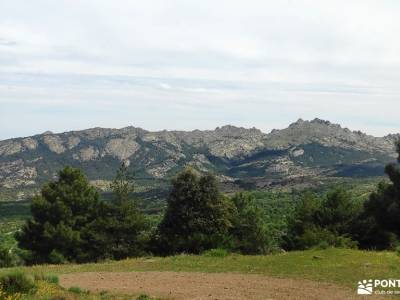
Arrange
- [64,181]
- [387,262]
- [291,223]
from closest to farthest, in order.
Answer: [387,262], [64,181], [291,223]

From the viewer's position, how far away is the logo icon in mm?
19281

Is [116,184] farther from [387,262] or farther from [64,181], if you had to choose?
[387,262]

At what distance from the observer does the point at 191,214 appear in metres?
41.7

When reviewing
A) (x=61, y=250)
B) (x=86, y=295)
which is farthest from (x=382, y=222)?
(x=86, y=295)

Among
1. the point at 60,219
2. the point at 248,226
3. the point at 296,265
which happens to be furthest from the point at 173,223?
the point at 296,265

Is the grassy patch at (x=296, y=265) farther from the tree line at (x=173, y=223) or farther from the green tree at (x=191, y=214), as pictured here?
the tree line at (x=173, y=223)

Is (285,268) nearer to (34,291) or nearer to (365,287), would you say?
(365,287)

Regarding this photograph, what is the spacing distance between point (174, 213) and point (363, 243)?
59.6ft

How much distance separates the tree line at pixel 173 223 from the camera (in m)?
41.8

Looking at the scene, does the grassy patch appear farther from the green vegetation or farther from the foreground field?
the green vegetation

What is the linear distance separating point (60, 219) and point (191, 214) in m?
13.6

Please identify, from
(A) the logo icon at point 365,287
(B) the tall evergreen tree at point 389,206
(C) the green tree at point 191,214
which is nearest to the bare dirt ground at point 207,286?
(A) the logo icon at point 365,287

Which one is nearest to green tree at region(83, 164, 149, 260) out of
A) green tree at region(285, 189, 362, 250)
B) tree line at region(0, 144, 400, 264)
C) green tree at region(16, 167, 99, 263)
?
tree line at region(0, 144, 400, 264)

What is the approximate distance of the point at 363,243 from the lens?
46969 mm
